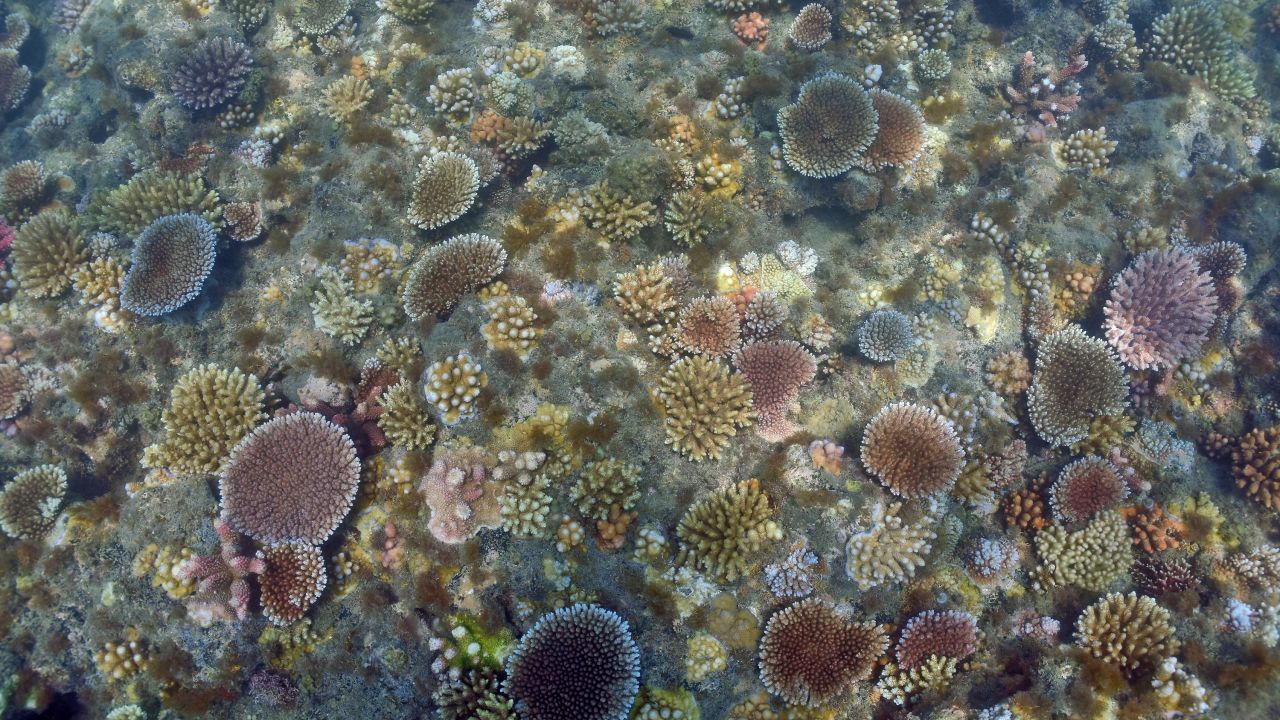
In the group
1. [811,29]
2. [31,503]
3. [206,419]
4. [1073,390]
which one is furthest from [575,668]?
[811,29]

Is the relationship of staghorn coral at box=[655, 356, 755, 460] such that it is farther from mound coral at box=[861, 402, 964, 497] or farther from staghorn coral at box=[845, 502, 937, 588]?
staghorn coral at box=[845, 502, 937, 588]

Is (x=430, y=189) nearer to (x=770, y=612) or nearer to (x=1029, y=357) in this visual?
(x=770, y=612)

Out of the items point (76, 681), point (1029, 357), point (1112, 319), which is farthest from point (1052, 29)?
point (76, 681)

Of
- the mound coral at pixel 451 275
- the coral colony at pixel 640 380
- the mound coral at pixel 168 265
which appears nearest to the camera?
the coral colony at pixel 640 380

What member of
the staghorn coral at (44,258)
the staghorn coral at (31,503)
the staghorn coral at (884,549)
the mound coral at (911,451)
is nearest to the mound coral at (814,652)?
the staghorn coral at (884,549)

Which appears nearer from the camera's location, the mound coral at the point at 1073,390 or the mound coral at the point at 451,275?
the mound coral at the point at 451,275

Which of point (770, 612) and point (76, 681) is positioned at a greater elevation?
point (770, 612)

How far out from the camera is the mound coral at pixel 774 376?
660cm

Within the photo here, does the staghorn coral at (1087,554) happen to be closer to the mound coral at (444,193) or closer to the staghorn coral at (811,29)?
the staghorn coral at (811,29)

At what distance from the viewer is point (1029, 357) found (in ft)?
25.1

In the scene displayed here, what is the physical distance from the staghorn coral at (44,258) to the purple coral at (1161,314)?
47.1 ft

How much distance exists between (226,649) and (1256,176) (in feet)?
51.6

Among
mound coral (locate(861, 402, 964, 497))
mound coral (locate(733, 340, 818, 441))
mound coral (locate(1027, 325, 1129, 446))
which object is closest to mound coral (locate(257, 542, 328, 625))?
mound coral (locate(733, 340, 818, 441))

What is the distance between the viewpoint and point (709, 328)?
690 centimetres
